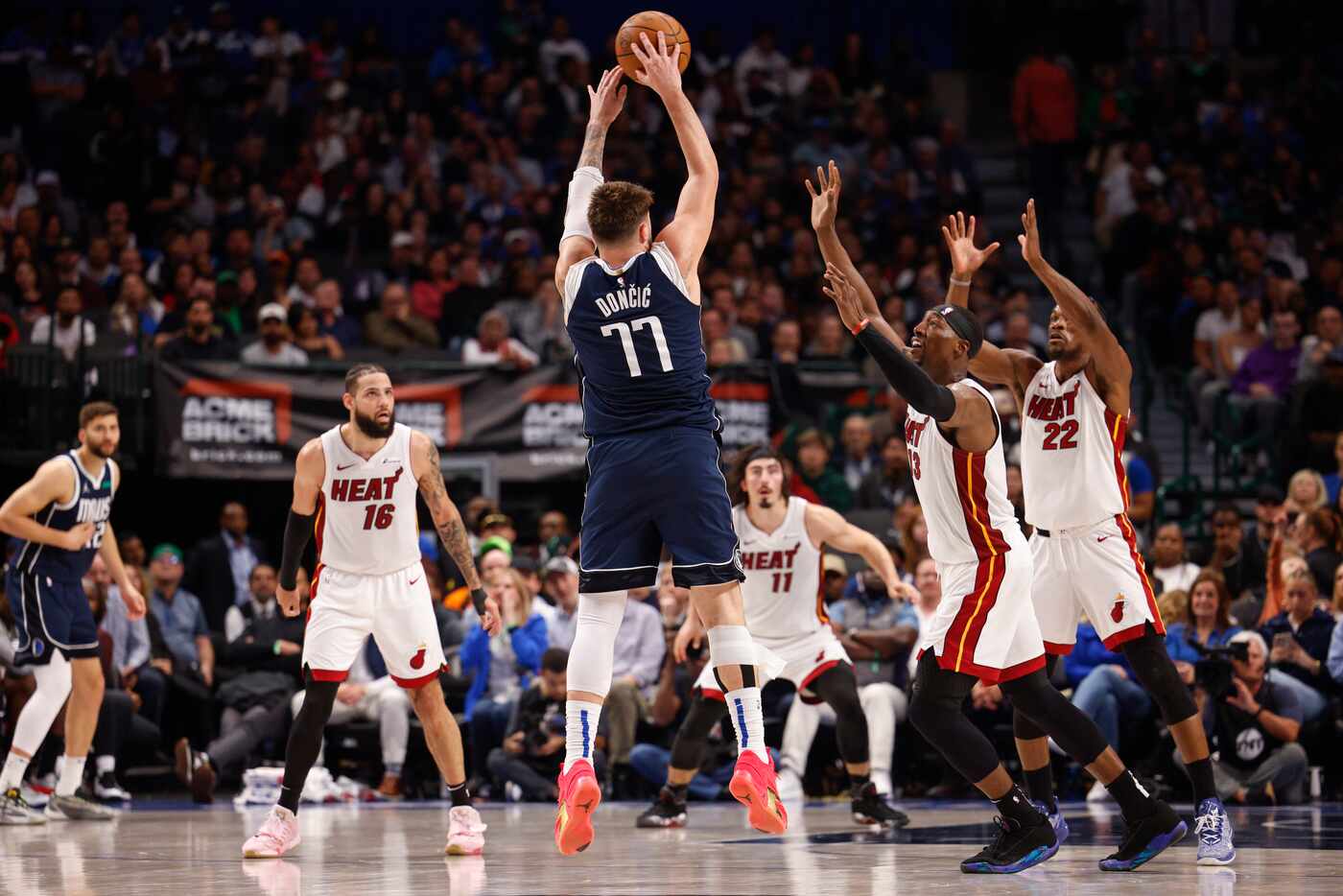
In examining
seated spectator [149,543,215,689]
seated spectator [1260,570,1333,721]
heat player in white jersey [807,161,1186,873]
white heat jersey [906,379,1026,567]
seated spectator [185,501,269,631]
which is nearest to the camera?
heat player in white jersey [807,161,1186,873]

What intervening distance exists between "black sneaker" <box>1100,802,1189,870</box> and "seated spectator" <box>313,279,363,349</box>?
1023 cm

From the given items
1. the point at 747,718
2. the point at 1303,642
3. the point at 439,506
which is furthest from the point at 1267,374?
the point at 747,718

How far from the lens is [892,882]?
7.11 meters

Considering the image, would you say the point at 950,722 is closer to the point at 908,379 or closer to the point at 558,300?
the point at 908,379

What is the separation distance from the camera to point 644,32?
7.32m

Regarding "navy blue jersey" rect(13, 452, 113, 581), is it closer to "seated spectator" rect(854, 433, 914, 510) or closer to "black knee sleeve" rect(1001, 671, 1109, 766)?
"black knee sleeve" rect(1001, 671, 1109, 766)

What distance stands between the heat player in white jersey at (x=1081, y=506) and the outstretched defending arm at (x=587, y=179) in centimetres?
176

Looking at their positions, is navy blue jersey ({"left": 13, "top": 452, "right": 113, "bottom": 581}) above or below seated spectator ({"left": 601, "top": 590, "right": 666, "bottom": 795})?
above

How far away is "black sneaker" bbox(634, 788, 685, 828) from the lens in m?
10.4

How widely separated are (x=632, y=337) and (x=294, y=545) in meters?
2.71

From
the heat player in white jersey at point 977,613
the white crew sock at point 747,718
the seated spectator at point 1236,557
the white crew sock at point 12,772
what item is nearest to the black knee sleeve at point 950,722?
the heat player in white jersey at point 977,613

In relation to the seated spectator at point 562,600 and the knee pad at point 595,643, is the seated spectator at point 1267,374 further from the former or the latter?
the knee pad at point 595,643

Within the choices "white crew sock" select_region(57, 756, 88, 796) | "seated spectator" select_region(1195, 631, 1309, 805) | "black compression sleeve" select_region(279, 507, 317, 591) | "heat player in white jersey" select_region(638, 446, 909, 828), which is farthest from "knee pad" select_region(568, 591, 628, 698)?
"seated spectator" select_region(1195, 631, 1309, 805)

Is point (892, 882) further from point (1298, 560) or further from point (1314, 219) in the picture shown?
point (1314, 219)
